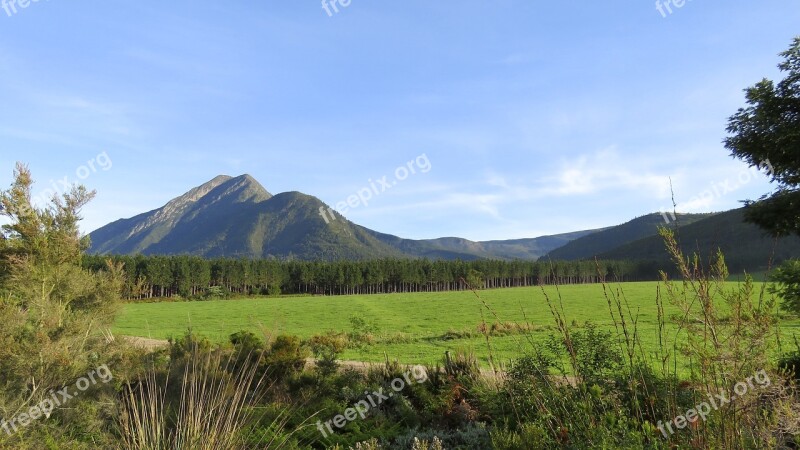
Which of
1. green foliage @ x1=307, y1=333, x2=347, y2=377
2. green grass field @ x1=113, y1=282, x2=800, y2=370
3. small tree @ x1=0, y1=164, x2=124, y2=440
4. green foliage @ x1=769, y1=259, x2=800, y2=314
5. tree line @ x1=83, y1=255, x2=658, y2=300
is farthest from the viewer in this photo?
tree line @ x1=83, y1=255, x2=658, y2=300

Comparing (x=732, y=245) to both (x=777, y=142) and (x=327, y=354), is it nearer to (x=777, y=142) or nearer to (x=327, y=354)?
(x=777, y=142)

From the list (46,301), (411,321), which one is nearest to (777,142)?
(46,301)

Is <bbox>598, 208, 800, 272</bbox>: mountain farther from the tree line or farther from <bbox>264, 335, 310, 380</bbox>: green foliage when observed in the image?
<bbox>264, 335, 310, 380</bbox>: green foliage

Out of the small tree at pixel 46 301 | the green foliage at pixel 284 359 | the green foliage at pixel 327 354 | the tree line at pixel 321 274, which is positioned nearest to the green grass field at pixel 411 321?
the green foliage at pixel 327 354

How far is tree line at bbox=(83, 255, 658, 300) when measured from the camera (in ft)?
281

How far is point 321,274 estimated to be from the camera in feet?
311

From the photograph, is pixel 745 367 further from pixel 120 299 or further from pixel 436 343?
pixel 436 343

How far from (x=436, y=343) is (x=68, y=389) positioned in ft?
49.1

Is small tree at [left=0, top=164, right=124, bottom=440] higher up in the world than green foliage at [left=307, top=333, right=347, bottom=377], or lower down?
higher up

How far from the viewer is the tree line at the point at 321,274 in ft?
281

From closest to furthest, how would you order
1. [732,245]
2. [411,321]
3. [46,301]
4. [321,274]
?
1. [46,301]
2. [411,321]
3. [321,274]
4. [732,245]

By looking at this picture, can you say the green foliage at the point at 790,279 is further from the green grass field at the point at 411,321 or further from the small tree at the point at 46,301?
the small tree at the point at 46,301

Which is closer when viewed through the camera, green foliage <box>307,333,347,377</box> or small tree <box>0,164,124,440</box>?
small tree <box>0,164,124,440</box>

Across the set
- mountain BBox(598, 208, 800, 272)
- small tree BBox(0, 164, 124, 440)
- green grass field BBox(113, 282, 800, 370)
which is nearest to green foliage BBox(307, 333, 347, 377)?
green grass field BBox(113, 282, 800, 370)
